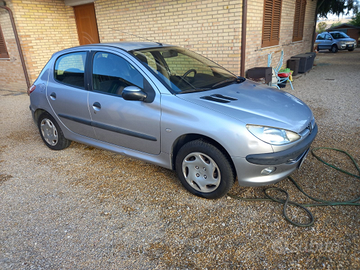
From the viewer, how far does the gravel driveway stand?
7.62 ft

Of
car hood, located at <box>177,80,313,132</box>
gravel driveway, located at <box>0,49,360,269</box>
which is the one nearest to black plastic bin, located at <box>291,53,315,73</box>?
gravel driveway, located at <box>0,49,360,269</box>

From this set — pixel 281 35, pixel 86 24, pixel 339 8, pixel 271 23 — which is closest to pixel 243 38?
pixel 271 23

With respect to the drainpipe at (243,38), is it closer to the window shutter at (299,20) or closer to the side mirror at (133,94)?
the side mirror at (133,94)

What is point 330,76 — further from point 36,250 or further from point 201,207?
point 36,250

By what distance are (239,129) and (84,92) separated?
221cm

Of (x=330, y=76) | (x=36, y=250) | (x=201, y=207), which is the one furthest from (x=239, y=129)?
(x=330, y=76)

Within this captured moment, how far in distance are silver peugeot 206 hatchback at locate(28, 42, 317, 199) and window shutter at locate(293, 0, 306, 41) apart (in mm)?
9331

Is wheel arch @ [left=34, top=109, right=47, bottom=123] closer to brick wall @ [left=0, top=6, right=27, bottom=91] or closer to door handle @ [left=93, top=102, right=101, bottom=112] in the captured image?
door handle @ [left=93, top=102, right=101, bottom=112]

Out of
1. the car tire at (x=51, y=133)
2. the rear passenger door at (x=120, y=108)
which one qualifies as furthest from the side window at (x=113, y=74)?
the car tire at (x=51, y=133)

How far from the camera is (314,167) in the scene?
3.65m

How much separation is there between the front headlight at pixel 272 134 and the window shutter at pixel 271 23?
258 inches

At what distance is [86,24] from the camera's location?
981 cm

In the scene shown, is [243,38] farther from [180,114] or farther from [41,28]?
[41,28]

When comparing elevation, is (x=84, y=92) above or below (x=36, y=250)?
above
